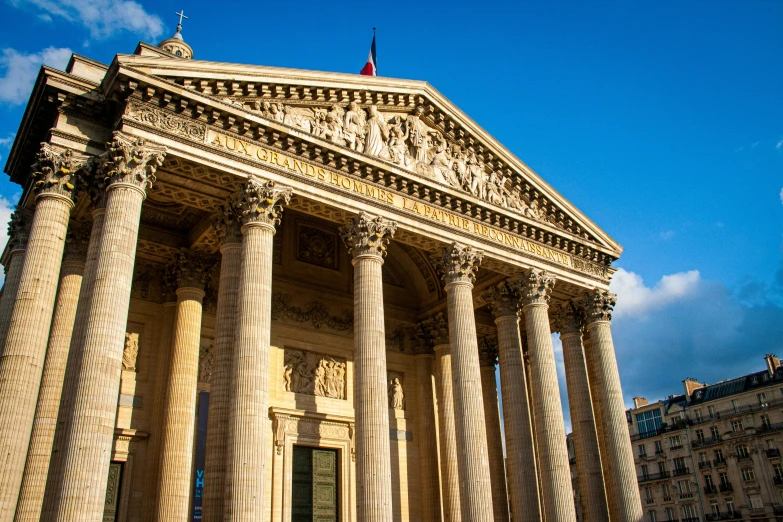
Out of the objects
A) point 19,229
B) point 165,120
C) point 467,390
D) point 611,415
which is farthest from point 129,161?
point 611,415

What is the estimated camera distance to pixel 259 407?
1582 centimetres

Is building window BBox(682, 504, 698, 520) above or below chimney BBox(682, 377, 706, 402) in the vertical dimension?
below

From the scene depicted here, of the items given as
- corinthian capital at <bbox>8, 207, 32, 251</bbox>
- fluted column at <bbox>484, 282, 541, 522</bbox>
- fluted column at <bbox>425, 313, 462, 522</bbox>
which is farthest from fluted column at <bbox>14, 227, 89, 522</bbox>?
fluted column at <bbox>484, 282, 541, 522</bbox>

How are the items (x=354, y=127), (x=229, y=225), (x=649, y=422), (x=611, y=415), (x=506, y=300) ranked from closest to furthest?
(x=229, y=225)
(x=354, y=127)
(x=611, y=415)
(x=506, y=300)
(x=649, y=422)

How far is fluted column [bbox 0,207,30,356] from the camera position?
16.0 meters

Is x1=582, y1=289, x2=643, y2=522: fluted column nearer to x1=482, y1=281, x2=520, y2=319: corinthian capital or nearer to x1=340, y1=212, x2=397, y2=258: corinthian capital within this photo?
x1=482, y1=281, x2=520, y2=319: corinthian capital

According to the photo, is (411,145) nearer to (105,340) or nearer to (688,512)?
(105,340)

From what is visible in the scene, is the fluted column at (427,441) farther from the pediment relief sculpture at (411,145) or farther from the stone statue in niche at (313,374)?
the pediment relief sculpture at (411,145)

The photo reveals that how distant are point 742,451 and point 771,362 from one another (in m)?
7.34

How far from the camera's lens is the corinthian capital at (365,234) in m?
19.8

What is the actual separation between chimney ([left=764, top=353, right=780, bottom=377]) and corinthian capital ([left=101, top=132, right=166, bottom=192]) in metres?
50.3

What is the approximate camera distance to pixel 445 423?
2469 centimetres

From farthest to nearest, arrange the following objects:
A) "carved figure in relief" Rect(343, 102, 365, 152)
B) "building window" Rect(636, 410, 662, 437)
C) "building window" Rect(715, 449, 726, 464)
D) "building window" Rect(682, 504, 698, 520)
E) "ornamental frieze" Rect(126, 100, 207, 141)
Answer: "building window" Rect(636, 410, 662, 437)
"building window" Rect(682, 504, 698, 520)
"building window" Rect(715, 449, 726, 464)
"carved figure in relief" Rect(343, 102, 365, 152)
"ornamental frieze" Rect(126, 100, 207, 141)

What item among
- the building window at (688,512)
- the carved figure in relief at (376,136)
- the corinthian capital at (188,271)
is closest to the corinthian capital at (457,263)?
the carved figure in relief at (376,136)
